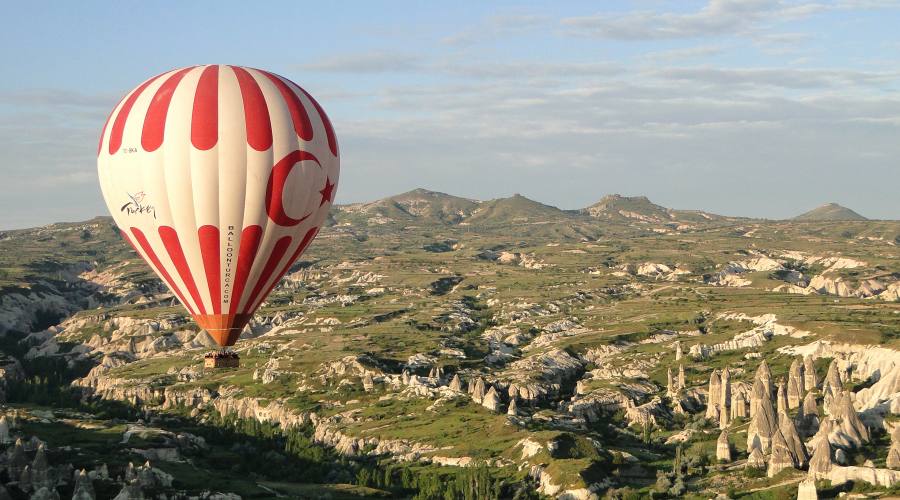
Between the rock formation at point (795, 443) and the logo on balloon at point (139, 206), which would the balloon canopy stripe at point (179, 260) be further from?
the rock formation at point (795, 443)

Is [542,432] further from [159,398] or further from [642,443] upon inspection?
Answer: [159,398]

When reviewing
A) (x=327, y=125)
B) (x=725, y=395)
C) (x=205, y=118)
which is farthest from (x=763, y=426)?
(x=205, y=118)

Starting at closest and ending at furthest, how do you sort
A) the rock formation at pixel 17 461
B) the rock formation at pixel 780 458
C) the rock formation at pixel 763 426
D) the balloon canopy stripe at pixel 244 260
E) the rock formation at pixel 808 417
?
1. the balloon canopy stripe at pixel 244 260
2. the rock formation at pixel 17 461
3. the rock formation at pixel 780 458
4. the rock formation at pixel 763 426
5. the rock formation at pixel 808 417

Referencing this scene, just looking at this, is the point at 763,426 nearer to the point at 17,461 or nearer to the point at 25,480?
the point at 25,480

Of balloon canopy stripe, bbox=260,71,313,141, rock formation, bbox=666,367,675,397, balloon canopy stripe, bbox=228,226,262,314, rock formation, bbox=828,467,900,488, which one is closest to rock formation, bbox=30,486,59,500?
balloon canopy stripe, bbox=228,226,262,314

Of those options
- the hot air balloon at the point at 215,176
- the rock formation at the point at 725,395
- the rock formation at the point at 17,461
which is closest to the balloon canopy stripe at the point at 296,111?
the hot air balloon at the point at 215,176

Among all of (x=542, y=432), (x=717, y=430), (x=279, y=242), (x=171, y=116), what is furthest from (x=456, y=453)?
(x=171, y=116)

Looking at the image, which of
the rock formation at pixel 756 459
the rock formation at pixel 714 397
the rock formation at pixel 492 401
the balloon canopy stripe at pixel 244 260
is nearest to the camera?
the balloon canopy stripe at pixel 244 260
